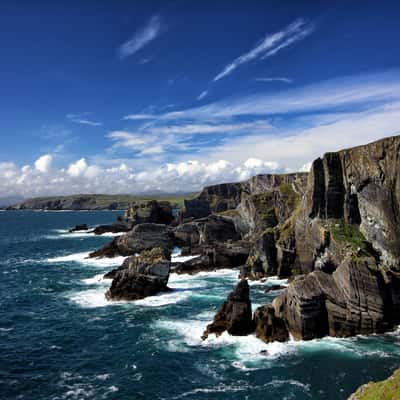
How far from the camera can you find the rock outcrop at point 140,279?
62.4 meters

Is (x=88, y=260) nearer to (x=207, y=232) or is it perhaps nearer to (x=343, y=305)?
(x=207, y=232)

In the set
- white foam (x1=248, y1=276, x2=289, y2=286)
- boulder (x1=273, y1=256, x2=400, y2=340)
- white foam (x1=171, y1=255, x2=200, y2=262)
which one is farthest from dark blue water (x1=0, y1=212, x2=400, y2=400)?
white foam (x1=171, y1=255, x2=200, y2=262)

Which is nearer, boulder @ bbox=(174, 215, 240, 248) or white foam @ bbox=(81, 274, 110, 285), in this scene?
white foam @ bbox=(81, 274, 110, 285)

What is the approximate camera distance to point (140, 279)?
64.0m

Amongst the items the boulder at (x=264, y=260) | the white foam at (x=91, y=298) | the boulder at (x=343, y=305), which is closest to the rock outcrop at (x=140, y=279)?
the white foam at (x=91, y=298)

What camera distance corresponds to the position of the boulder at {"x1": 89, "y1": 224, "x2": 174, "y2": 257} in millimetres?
105188

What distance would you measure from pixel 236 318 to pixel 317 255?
2477 centimetres

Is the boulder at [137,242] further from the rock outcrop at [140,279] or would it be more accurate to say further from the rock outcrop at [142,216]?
the rock outcrop at [142,216]

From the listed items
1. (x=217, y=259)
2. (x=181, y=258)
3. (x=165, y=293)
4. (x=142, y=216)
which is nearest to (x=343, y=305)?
(x=165, y=293)

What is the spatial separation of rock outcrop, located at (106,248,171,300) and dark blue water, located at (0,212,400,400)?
79.6 inches

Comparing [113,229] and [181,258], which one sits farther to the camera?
[113,229]

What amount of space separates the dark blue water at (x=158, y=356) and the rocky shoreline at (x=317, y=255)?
7.87 ft

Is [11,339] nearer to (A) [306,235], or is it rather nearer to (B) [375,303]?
(B) [375,303]

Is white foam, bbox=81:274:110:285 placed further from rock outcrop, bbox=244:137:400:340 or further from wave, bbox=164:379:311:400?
wave, bbox=164:379:311:400
